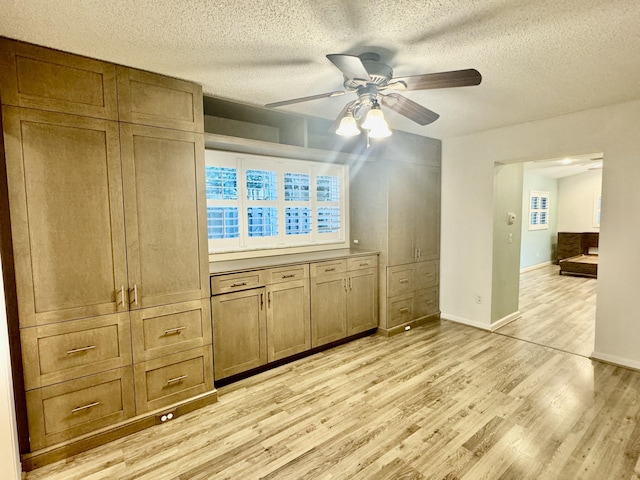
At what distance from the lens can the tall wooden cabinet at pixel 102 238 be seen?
189 centimetres

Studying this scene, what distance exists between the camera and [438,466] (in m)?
1.93

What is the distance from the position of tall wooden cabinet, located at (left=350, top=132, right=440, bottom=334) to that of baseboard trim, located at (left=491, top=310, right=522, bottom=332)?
0.71m

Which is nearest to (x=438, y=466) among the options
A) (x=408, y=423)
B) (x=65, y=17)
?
(x=408, y=423)

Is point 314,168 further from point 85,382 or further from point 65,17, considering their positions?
point 85,382

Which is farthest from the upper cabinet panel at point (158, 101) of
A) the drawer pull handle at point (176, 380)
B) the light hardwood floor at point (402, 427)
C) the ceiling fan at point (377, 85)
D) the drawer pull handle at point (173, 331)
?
the light hardwood floor at point (402, 427)

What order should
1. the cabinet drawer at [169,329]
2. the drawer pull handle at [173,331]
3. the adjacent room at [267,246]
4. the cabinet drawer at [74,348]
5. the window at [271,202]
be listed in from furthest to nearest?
the window at [271,202]
the drawer pull handle at [173,331]
the cabinet drawer at [169,329]
the cabinet drawer at [74,348]
the adjacent room at [267,246]

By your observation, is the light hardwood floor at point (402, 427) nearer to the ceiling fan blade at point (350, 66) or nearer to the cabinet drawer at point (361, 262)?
the cabinet drawer at point (361, 262)

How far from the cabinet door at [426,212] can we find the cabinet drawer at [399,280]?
0.91ft

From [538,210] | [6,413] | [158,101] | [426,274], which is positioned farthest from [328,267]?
[538,210]

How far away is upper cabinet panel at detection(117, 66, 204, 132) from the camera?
2154 mm

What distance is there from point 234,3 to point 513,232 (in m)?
4.24

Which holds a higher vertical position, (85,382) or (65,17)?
(65,17)

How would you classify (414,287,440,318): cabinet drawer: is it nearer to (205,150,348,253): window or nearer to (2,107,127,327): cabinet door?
(205,150,348,253): window

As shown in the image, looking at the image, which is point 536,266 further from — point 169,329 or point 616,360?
point 169,329
